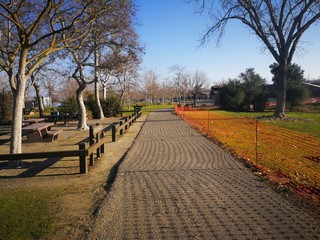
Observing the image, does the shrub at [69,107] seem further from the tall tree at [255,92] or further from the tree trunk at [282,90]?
the tall tree at [255,92]

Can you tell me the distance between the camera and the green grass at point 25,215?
355 cm

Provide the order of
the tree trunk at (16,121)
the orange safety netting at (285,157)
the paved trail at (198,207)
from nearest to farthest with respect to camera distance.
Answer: the paved trail at (198,207), the orange safety netting at (285,157), the tree trunk at (16,121)

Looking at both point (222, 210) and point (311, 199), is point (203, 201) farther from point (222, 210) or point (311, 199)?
point (311, 199)

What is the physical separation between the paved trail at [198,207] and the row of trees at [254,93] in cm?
3329

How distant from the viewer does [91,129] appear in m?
7.88

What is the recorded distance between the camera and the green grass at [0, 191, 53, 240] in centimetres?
355

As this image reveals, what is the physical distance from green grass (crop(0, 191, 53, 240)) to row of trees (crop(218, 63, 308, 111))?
3594 centimetres

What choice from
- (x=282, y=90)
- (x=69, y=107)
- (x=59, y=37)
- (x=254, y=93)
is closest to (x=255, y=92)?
(x=254, y=93)

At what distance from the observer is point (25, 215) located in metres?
4.12

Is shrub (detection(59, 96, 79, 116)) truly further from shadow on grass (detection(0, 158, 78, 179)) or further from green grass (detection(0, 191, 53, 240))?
green grass (detection(0, 191, 53, 240))

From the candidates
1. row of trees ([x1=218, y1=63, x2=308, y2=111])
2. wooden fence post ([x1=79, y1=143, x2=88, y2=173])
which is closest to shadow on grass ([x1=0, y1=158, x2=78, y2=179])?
wooden fence post ([x1=79, y1=143, x2=88, y2=173])

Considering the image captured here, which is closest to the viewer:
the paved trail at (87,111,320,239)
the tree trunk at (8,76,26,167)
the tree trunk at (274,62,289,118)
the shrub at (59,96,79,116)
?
the paved trail at (87,111,320,239)

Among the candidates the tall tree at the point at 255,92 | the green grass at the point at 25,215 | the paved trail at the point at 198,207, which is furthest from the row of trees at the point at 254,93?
the green grass at the point at 25,215

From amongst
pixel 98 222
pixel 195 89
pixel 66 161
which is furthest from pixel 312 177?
pixel 195 89
